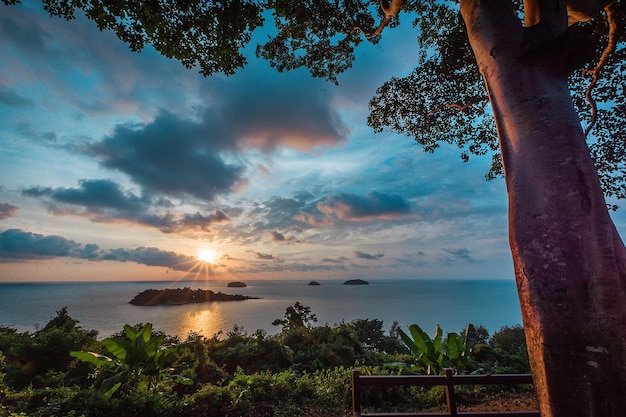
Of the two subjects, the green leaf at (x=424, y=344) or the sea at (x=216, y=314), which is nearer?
the green leaf at (x=424, y=344)

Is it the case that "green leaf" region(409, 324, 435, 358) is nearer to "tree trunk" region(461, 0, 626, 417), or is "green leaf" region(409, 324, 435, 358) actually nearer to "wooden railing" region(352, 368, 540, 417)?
"wooden railing" region(352, 368, 540, 417)

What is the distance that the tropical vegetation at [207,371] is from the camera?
479 cm

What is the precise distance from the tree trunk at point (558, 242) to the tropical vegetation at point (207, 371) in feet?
16.7

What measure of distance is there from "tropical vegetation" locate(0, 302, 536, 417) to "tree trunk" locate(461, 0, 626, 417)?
508cm

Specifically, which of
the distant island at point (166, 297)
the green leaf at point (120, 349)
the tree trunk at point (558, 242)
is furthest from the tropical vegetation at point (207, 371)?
the distant island at point (166, 297)

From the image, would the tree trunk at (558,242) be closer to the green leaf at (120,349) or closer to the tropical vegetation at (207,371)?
the tropical vegetation at (207,371)

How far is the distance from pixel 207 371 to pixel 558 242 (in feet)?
26.8

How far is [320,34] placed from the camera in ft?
25.2

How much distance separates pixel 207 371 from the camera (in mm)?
7531

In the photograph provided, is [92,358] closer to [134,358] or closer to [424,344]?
[134,358]

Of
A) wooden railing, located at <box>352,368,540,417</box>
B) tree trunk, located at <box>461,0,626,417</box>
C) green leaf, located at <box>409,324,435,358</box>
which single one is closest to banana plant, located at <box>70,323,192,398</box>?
wooden railing, located at <box>352,368,540,417</box>

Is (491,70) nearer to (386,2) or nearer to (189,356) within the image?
(386,2)

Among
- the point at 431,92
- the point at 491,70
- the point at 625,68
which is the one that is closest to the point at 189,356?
the point at 491,70

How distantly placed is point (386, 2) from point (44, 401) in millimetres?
9203
